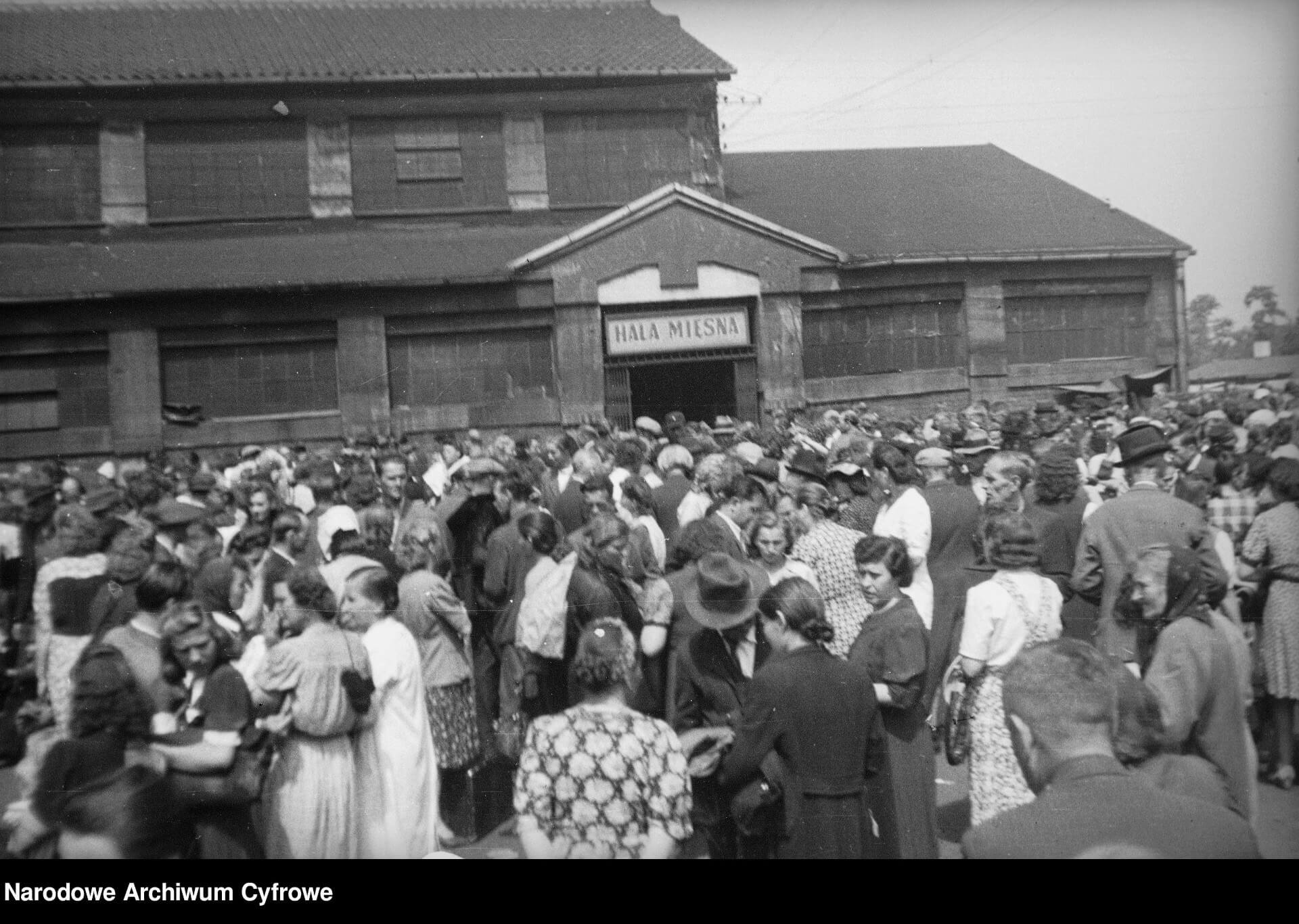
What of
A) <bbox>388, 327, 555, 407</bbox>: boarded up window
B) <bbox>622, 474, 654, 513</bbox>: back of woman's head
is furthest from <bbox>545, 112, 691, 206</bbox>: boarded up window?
<bbox>622, 474, 654, 513</bbox>: back of woman's head

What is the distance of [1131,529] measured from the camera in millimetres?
5777

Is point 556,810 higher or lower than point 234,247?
lower

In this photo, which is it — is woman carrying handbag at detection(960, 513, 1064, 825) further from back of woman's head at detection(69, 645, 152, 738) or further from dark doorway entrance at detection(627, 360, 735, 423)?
dark doorway entrance at detection(627, 360, 735, 423)

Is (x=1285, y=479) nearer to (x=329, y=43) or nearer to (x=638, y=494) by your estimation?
(x=638, y=494)

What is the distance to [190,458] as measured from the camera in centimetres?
1583

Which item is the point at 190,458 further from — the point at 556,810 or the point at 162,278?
the point at 556,810

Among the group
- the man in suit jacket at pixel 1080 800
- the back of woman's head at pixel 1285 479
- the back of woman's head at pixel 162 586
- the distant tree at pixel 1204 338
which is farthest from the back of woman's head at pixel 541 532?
the distant tree at pixel 1204 338

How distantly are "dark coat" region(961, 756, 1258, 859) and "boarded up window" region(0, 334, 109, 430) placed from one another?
17.1 m

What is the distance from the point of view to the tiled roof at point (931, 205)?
59.5 feet

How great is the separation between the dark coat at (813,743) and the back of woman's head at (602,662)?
604 millimetres

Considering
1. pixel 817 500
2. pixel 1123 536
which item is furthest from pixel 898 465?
pixel 1123 536

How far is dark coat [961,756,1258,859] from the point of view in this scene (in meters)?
2.79
